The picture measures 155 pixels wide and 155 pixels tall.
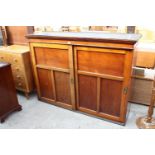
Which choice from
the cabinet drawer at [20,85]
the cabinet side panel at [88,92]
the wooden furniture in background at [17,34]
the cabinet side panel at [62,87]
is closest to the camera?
the cabinet side panel at [88,92]

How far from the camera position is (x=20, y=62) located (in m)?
2.46

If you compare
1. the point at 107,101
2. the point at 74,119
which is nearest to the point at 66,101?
the point at 74,119

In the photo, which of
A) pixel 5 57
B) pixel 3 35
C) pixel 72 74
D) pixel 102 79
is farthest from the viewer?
pixel 3 35

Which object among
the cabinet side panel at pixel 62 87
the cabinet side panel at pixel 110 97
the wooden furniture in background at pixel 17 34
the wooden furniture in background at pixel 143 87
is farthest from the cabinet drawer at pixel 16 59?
the wooden furniture in background at pixel 143 87

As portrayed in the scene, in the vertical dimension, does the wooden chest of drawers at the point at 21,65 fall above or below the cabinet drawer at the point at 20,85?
above

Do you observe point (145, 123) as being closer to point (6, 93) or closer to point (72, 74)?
point (72, 74)

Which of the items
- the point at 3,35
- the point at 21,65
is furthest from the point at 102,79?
the point at 3,35

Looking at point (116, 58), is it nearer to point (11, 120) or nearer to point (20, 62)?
point (20, 62)

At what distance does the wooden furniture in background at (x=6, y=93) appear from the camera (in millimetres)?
2133

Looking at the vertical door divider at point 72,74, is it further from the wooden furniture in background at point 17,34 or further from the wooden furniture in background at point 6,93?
the wooden furniture in background at point 17,34

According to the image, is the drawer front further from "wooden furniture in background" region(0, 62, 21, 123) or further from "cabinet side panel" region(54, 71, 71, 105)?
"cabinet side panel" region(54, 71, 71, 105)

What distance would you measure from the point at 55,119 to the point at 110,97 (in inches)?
33.2

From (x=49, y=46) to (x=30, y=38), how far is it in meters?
0.32

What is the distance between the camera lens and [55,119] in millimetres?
2242
